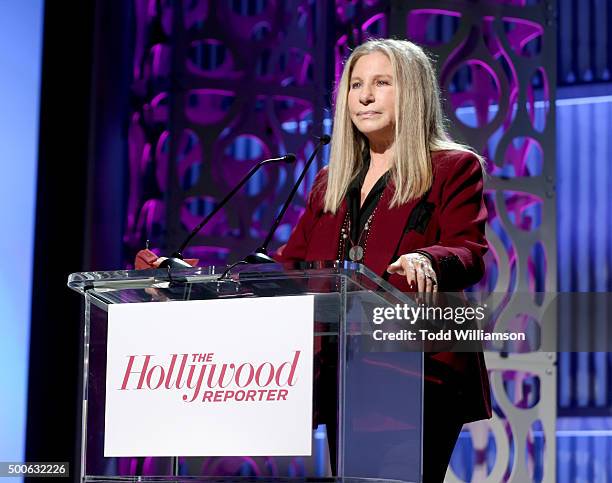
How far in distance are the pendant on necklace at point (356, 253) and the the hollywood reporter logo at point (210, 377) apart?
56cm

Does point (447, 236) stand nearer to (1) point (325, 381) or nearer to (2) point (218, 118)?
(1) point (325, 381)

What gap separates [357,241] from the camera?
2.44 metres

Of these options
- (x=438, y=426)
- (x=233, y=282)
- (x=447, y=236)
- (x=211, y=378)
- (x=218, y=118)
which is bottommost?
(x=438, y=426)

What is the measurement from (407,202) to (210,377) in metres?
0.68

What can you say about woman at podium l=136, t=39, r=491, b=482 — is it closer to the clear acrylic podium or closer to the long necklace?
the long necklace

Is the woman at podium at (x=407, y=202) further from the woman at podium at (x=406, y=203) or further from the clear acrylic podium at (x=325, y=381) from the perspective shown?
the clear acrylic podium at (x=325, y=381)

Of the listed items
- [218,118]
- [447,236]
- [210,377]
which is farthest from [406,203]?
Result: [218,118]

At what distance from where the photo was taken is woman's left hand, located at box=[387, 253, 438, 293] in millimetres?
2029

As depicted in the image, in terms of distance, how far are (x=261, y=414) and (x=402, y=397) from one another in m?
0.27

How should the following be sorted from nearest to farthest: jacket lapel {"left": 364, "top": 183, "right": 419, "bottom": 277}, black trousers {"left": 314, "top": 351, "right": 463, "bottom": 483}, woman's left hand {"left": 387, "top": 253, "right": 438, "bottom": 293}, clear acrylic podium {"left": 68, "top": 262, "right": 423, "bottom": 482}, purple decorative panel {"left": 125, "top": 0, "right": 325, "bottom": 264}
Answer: clear acrylic podium {"left": 68, "top": 262, "right": 423, "bottom": 482}
woman's left hand {"left": 387, "top": 253, "right": 438, "bottom": 293}
black trousers {"left": 314, "top": 351, "right": 463, "bottom": 483}
jacket lapel {"left": 364, "top": 183, "right": 419, "bottom": 277}
purple decorative panel {"left": 125, "top": 0, "right": 325, "bottom": 264}

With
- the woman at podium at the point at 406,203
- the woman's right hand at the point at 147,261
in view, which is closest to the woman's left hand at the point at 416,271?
the woman at podium at the point at 406,203

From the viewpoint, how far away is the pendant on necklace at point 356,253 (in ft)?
7.92

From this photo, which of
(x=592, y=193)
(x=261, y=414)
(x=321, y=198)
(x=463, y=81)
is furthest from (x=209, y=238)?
(x=261, y=414)

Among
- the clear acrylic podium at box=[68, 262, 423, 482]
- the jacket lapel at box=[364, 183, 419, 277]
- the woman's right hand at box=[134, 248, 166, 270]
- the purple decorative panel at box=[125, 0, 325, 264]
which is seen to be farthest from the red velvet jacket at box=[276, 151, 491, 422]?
the purple decorative panel at box=[125, 0, 325, 264]
